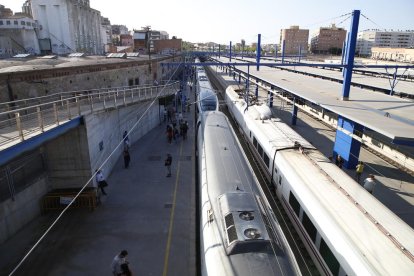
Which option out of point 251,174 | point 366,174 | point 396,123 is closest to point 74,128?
point 251,174

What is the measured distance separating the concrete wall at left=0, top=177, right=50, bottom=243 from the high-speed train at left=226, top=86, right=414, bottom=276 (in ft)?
33.8

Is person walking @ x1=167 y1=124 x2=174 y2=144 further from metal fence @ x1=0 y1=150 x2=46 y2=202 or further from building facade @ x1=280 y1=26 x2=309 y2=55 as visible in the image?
building facade @ x1=280 y1=26 x2=309 y2=55

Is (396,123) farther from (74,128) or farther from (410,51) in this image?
(410,51)

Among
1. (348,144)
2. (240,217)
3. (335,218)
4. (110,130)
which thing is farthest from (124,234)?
(348,144)

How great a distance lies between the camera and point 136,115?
22.0 metres

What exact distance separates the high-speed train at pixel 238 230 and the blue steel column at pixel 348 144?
31.0 feet

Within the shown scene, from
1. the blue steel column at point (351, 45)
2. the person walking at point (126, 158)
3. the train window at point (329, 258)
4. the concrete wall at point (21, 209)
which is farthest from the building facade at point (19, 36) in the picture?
the train window at point (329, 258)

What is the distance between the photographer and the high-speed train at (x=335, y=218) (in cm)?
664

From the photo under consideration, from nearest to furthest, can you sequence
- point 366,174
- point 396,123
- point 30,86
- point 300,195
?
point 300,195
point 396,123
point 30,86
point 366,174

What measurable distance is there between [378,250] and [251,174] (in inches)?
171

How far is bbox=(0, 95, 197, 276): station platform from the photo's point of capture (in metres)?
9.88

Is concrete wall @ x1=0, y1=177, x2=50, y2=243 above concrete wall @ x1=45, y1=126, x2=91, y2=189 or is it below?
below

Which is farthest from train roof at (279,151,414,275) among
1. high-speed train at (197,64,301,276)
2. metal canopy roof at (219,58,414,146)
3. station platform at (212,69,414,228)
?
station platform at (212,69,414,228)

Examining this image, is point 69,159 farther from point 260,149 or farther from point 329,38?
point 329,38
